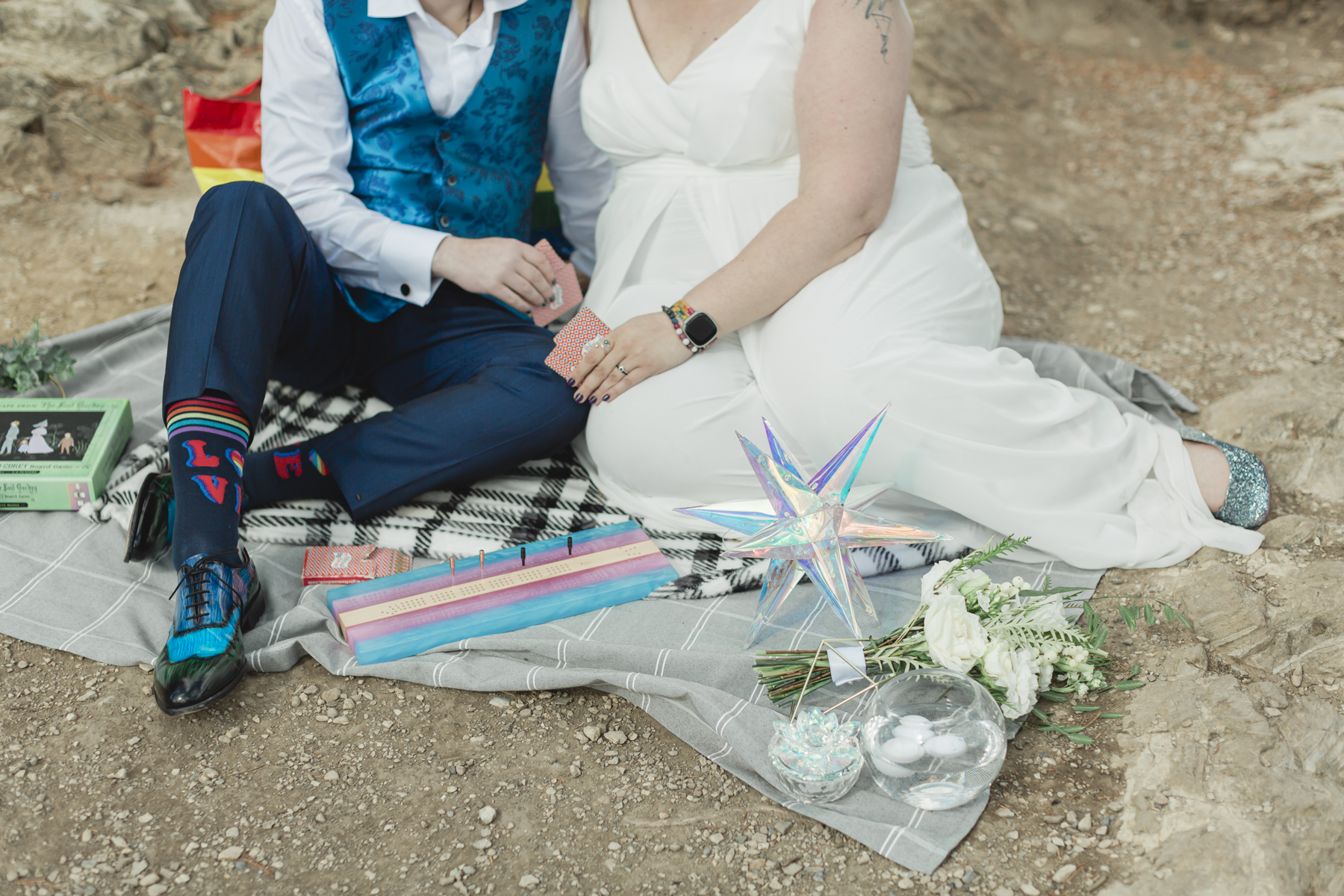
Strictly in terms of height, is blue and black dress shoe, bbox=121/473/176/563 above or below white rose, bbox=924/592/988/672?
below

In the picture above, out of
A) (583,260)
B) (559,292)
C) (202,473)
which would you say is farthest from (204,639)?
(583,260)

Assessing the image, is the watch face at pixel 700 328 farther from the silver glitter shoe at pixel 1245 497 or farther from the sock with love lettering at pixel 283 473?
the silver glitter shoe at pixel 1245 497

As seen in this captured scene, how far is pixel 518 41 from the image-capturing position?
1.94 metres

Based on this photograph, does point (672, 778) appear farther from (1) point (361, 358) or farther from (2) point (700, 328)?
(1) point (361, 358)

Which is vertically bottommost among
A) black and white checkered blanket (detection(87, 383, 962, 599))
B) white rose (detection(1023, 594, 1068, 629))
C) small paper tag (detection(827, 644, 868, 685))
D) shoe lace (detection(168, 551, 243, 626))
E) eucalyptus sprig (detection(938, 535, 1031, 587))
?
black and white checkered blanket (detection(87, 383, 962, 599))

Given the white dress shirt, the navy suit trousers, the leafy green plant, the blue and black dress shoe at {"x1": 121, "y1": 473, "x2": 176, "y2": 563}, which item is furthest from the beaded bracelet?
the leafy green plant

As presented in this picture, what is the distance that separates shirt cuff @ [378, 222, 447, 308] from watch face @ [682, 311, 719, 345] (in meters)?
0.52

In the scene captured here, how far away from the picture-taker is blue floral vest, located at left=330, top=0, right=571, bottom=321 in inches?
73.0

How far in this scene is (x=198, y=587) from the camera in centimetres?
153

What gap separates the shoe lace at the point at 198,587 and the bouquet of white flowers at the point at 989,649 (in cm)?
86

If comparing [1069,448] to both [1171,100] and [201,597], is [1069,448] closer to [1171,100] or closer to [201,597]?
[201,597]

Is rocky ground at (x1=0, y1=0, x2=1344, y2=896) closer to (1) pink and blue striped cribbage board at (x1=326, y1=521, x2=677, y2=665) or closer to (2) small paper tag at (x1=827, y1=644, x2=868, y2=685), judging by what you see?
(1) pink and blue striped cribbage board at (x1=326, y1=521, x2=677, y2=665)

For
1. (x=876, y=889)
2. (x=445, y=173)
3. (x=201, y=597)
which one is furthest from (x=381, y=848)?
(x=445, y=173)

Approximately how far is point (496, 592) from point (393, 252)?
0.69 m
